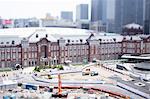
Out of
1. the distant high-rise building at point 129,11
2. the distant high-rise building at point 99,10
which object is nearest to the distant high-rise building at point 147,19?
the distant high-rise building at point 129,11

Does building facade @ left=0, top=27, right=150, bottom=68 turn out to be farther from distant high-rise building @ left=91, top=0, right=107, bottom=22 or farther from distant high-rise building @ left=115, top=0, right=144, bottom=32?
distant high-rise building @ left=91, top=0, right=107, bottom=22

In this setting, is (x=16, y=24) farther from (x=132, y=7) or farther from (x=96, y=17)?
(x=132, y=7)

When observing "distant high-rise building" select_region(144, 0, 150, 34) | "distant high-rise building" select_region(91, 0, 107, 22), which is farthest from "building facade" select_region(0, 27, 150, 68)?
"distant high-rise building" select_region(91, 0, 107, 22)

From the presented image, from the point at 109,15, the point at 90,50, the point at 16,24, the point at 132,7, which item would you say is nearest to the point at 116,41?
the point at 90,50

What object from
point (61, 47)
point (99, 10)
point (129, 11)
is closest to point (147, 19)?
point (129, 11)

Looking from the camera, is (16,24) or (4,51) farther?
(16,24)

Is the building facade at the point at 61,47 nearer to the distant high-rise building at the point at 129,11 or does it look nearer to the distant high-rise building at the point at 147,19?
the distant high-rise building at the point at 147,19

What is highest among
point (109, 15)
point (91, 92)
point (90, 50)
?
point (109, 15)
